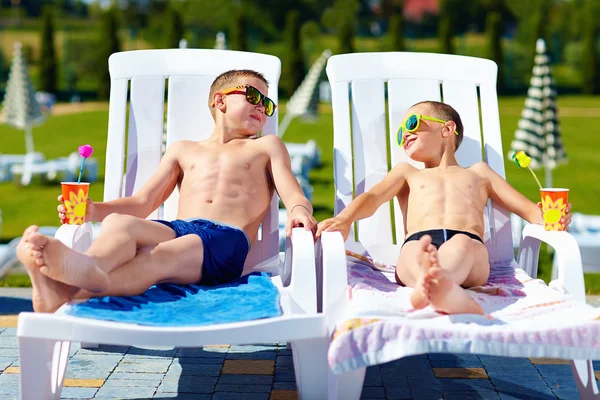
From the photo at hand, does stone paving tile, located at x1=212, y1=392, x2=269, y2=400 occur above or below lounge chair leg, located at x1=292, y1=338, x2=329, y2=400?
below

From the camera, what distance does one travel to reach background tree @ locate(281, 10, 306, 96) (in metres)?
24.8

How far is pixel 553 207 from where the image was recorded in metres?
2.94

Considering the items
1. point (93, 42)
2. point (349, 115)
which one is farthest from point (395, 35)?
point (349, 115)

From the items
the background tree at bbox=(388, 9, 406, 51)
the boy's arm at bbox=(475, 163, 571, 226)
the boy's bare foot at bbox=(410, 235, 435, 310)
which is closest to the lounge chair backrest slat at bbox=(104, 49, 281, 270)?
the boy's arm at bbox=(475, 163, 571, 226)

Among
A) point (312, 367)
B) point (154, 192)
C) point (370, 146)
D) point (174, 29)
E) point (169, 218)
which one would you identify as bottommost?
point (312, 367)

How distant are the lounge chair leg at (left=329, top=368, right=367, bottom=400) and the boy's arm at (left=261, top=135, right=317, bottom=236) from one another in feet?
1.94

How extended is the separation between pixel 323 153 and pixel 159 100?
17.4m

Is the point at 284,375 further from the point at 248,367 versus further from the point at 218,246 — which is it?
the point at 218,246

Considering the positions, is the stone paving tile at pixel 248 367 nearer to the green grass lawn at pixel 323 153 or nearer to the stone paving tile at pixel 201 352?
the stone paving tile at pixel 201 352

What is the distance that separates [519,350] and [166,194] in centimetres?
164

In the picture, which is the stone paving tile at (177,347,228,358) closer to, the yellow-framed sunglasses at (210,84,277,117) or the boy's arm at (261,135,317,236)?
the boy's arm at (261,135,317,236)

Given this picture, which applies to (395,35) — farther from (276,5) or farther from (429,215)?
(429,215)

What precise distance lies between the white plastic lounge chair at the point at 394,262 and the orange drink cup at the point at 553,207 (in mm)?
49

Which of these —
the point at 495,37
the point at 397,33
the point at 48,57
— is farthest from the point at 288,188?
the point at 495,37
